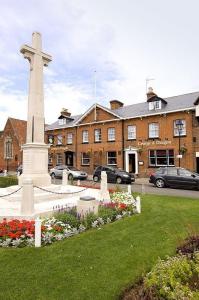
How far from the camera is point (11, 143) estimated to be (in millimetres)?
46188

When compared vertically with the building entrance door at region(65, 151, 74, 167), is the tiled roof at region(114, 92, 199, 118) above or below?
above

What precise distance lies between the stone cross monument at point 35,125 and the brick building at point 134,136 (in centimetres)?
1760

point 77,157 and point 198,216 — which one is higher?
point 77,157

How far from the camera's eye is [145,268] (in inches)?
200

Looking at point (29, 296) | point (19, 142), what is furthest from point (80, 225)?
point (19, 142)

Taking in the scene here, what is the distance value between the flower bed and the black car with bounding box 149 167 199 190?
34.7 ft

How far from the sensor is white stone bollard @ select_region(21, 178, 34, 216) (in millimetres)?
7832

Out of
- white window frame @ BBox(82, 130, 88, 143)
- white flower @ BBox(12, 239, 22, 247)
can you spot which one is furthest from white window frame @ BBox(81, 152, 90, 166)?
white flower @ BBox(12, 239, 22, 247)

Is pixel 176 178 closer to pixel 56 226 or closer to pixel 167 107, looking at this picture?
pixel 167 107

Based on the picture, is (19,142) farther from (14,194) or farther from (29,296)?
(29,296)

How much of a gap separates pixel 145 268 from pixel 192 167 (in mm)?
22345

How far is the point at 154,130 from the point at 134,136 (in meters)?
2.68

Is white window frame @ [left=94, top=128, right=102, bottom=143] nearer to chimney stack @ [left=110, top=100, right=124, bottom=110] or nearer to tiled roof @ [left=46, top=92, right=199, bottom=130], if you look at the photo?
tiled roof @ [left=46, top=92, right=199, bottom=130]

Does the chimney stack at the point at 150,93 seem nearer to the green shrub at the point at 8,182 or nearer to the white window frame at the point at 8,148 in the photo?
the green shrub at the point at 8,182
